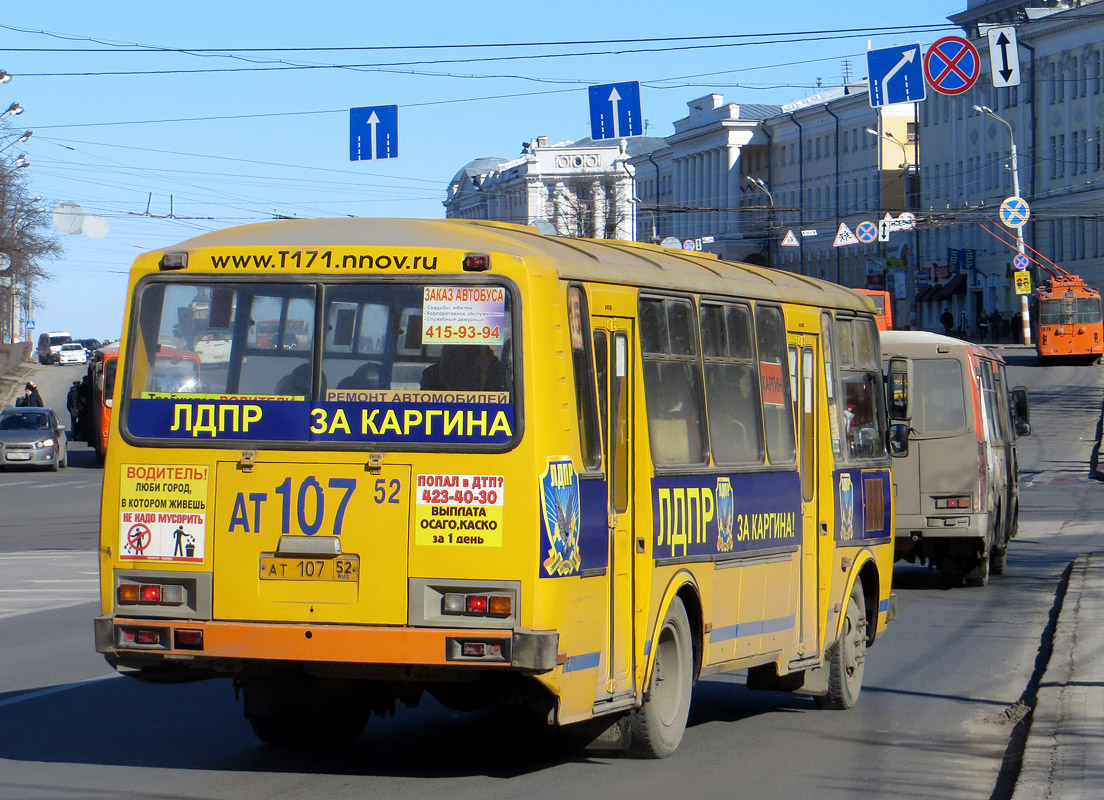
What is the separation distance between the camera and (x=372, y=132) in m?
32.1

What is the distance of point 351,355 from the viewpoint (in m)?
8.09

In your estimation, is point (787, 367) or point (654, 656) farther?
point (787, 367)

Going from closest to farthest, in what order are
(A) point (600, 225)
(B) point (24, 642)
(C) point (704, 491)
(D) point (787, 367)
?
(C) point (704, 491) → (D) point (787, 367) → (B) point (24, 642) → (A) point (600, 225)

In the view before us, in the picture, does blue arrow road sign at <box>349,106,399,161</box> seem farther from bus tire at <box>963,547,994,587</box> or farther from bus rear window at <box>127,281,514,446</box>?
bus rear window at <box>127,281,514,446</box>

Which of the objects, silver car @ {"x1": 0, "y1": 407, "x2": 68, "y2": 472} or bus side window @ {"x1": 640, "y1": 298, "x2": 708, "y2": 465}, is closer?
bus side window @ {"x1": 640, "y1": 298, "x2": 708, "y2": 465}

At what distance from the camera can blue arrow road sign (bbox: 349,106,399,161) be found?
105ft

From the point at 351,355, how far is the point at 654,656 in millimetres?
2011

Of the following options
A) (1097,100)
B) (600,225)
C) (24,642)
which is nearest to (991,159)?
(1097,100)

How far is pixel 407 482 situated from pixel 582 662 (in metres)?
1.09

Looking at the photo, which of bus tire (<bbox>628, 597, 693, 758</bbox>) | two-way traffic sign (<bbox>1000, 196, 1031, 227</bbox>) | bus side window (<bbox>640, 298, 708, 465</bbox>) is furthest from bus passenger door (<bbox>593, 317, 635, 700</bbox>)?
two-way traffic sign (<bbox>1000, 196, 1031, 227</bbox>)

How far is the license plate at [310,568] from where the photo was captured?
25.7ft

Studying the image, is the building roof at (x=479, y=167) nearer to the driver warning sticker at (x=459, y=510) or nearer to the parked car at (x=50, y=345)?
the parked car at (x=50, y=345)

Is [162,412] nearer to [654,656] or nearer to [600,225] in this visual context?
[654,656]

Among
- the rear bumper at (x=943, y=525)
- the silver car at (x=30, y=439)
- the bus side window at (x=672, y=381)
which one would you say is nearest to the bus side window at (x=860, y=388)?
the bus side window at (x=672, y=381)
